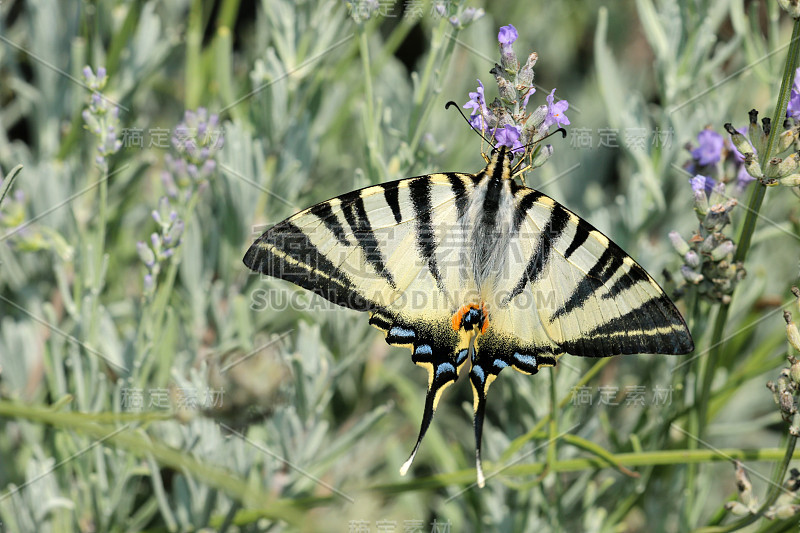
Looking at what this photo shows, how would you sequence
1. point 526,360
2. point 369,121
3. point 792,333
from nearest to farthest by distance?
point 792,333 < point 526,360 < point 369,121

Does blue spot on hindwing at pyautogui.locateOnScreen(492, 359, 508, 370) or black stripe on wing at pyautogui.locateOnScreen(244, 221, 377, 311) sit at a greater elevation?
black stripe on wing at pyautogui.locateOnScreen(244, 221, 377, 311)

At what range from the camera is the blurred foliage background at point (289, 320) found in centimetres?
144

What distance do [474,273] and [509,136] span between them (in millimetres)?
289

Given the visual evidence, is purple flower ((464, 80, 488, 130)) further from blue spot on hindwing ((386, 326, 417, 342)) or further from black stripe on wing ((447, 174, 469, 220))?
blue spot on hindwing ((386, 326, 417, 342))

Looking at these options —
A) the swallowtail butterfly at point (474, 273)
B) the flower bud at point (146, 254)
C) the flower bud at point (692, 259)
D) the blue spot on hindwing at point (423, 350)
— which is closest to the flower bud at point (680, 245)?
the flower bud at point (692, 259)

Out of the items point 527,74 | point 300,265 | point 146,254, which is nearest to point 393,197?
point 300,265

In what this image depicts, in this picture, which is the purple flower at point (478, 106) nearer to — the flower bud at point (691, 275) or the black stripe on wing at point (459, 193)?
the black stripe on wing at point (459, 193)

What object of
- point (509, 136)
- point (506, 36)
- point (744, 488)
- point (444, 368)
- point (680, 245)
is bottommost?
point (744, 488)

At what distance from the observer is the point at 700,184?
49.8 inches

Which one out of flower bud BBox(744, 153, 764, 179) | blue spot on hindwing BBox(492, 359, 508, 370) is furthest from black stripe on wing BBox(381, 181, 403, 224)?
flower bud BBox(744, 153, 764, 179)

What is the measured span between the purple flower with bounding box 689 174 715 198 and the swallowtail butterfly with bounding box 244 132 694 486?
0.19m

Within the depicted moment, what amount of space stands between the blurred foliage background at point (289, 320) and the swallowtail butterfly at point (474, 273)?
0.11 meters

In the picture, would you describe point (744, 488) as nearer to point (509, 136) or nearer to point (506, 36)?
point (509, 136)

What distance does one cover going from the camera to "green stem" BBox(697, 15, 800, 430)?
108cm
